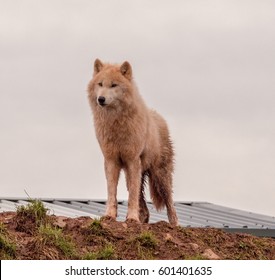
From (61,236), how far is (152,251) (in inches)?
52.3

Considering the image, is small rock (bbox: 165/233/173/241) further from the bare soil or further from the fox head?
the fox head

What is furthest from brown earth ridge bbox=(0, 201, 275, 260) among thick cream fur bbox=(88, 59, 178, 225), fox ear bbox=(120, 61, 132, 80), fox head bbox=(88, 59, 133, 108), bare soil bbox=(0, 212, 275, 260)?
fox ear bbox=(120, 61, 132, 80)

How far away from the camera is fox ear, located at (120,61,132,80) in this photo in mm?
18188

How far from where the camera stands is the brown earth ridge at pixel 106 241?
49.5 ft

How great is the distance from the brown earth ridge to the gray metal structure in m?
7.48

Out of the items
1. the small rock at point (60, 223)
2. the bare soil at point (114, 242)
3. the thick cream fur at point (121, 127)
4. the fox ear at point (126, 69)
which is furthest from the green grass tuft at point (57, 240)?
the fox ear at point (126, 69)

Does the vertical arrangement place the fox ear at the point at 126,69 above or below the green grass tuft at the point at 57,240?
above

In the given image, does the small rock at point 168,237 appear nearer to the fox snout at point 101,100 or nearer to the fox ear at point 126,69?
the fox snout at point 101,100

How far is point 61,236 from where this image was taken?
50.4ft

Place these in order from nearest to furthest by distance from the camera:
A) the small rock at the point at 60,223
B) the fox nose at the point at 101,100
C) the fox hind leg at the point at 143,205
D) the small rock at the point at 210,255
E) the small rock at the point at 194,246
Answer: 1. the small rock at the point at 210,255
2. the small rock at the point at 60,223
3. the small rock at the point at 194,246
4. the fox nose at the point at 101,100
5. the fox hind leg at the point at 143,205

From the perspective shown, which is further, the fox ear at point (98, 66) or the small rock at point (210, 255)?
the fox ear at point (98, 66)

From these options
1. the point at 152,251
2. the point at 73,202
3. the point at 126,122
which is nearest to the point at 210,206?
the point at 73,202

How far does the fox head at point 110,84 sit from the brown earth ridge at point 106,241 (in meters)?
2.09

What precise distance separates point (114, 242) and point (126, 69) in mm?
3603
